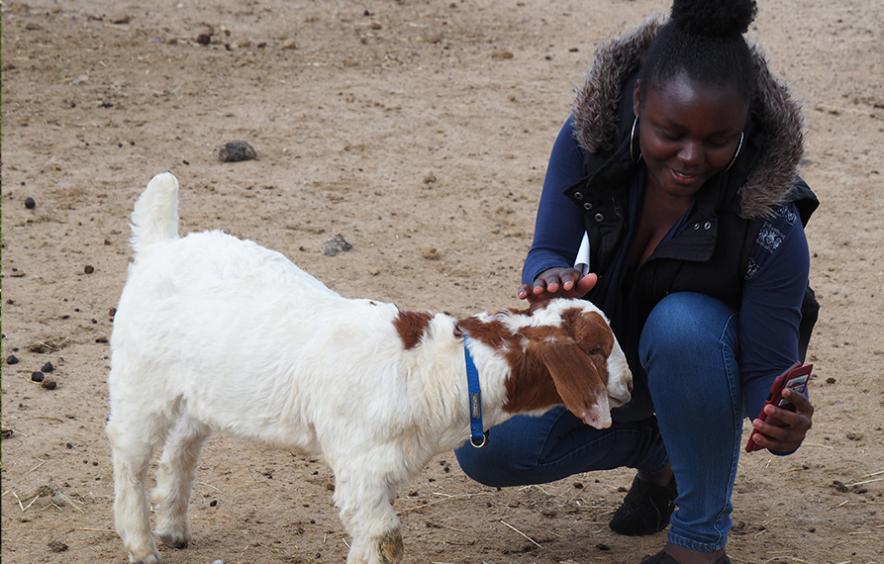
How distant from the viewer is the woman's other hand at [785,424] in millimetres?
3250

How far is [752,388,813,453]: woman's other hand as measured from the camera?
3.25 metres

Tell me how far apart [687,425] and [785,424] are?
12.9 inches

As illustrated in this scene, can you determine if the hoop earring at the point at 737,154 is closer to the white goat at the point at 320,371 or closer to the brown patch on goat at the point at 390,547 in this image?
the white goat at the point at 320,371

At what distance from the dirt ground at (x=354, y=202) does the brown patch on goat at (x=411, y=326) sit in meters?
0.90

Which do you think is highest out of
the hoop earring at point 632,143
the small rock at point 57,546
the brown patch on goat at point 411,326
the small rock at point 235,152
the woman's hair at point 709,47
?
the woman's hair at point 709,47

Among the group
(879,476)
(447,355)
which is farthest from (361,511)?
(879,476)

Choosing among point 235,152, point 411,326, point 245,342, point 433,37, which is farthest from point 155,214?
point 433,37

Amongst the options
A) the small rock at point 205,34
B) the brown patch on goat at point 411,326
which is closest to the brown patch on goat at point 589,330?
the brown patch on goat at point 411,326

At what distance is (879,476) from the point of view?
14.7ft

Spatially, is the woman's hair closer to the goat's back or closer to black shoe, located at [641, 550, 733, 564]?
the goat's back

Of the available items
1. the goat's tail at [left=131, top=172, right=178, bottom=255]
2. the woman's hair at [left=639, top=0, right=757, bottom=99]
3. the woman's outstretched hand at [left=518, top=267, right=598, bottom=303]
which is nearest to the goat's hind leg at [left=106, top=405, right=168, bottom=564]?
the goat's tail at [left=131, top=172, right=178, bottom=255]

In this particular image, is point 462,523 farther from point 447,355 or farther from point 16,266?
point 16,266

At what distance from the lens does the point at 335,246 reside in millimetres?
6109

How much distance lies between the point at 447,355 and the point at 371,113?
15.8 feet
